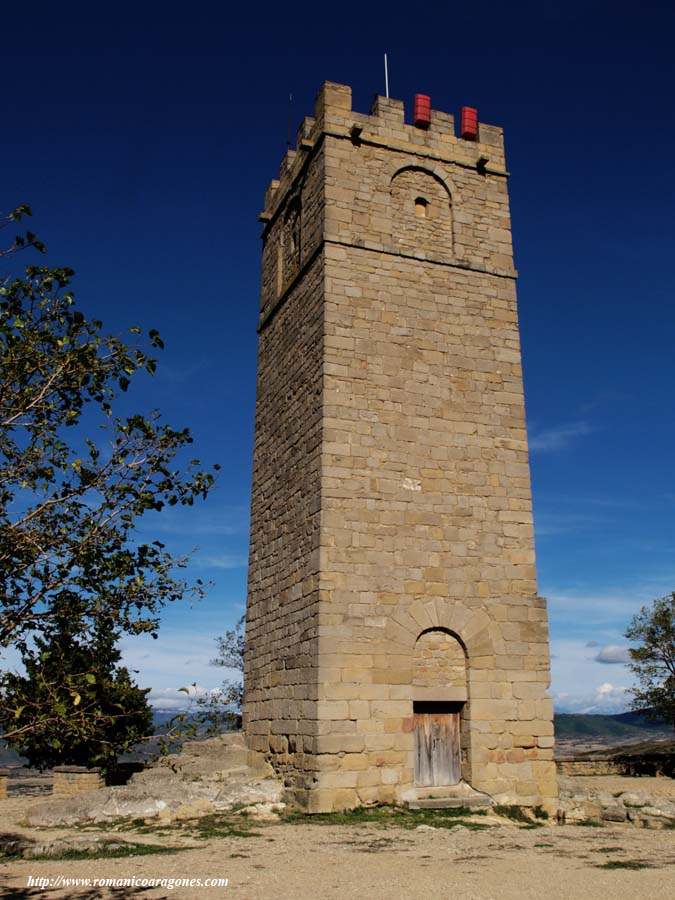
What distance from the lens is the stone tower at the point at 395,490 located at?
10.5m

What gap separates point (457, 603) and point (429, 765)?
2.26 m

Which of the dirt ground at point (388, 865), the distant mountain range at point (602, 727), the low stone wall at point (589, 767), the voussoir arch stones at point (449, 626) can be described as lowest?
the distant mountain range at point (602, 727)

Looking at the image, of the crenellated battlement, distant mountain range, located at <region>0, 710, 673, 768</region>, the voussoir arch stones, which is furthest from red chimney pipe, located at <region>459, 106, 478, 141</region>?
distant mountain range, located at <region>0, 710, 673, 768</region>

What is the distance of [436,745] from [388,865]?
12.2 feet

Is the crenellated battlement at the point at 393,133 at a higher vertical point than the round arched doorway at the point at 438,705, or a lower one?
higher

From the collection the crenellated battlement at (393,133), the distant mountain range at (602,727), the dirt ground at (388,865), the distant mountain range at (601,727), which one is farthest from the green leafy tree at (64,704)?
the distant mountain range at (601,727)

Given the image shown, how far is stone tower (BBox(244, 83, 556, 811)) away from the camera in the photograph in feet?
34.6

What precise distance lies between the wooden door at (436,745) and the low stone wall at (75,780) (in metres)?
7.38

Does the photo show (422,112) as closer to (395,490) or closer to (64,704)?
(395,490)

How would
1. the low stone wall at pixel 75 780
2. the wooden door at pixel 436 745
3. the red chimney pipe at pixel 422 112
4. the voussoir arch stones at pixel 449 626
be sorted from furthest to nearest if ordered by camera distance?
the low stone wall at pixel 75 780
the red chimney pipe at pixel 422 112
the voussoir arch stones at pixel 449 626
the wooden door at pixel 436 745

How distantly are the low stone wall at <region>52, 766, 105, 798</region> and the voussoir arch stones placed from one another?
7.71 m

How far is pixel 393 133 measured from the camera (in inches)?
529

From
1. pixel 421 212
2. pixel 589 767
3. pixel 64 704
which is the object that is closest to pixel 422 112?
pixel 421 212

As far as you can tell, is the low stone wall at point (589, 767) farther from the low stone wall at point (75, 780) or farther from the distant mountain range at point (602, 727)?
the distant mountain range at point (602, 727)
